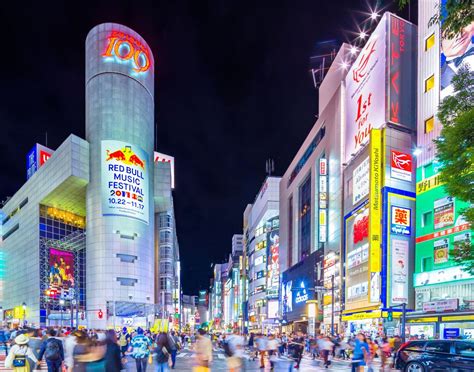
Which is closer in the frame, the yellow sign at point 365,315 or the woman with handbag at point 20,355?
the woman with handbag at point 20,355

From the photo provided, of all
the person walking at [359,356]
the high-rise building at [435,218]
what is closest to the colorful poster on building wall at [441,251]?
the high-rise building at [435,218]

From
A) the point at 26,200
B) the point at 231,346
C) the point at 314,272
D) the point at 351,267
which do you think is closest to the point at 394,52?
the point at 351,267

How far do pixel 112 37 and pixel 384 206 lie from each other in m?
53.5

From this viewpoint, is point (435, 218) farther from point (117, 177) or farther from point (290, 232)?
point (117, 177)

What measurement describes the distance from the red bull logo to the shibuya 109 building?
15 cm

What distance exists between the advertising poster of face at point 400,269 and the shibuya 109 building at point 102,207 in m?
42.4

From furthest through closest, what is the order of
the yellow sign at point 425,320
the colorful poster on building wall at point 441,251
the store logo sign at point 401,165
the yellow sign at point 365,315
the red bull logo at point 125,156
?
the red bull logo at point 125,156
the store logo sign at point 401,165
the yellow sign at point 365,315
the colorful poster on building wall at point 441,251
the yellow sign at point 425,320

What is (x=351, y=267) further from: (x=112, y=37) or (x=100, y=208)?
(x=112, y=37)

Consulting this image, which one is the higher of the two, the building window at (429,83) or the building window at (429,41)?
the building window at (429,41)

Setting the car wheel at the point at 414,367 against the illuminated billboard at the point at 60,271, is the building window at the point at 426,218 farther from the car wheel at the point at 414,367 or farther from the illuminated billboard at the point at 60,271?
the illuminated billboard at the point at 60,271

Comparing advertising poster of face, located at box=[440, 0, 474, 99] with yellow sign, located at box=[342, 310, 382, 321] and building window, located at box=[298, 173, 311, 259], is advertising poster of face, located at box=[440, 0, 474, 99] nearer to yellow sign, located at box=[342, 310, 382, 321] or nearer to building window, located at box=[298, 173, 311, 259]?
yellow sign, located at box=[342, 310, 382, 321]

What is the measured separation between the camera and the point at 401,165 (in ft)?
140

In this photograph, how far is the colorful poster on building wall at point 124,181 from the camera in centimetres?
7006

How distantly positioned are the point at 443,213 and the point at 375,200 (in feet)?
21.5
